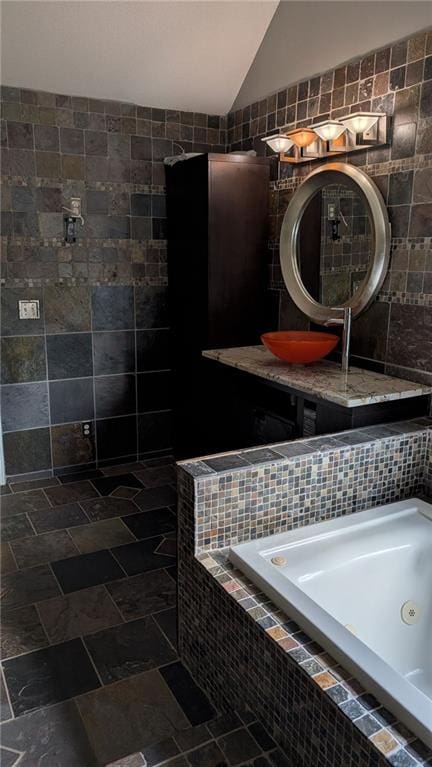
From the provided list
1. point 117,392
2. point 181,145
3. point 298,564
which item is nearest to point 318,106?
point 181,145

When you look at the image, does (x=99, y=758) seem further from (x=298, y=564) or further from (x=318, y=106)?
(x=318, y=106)

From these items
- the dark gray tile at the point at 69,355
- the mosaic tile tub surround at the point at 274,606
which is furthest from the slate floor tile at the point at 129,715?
the dark gray tile at the point at 69,355

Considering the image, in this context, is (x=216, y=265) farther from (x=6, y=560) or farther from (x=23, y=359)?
(x=6, y=560)

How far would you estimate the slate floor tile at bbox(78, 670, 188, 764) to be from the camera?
1.80 meters

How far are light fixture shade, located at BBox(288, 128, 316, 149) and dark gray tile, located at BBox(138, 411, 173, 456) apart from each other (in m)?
1.96

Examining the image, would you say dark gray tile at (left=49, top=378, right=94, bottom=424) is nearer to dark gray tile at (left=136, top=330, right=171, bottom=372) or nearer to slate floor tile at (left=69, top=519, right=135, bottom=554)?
dark gray tile at (left=136, top=330, right=171, bottom=372)

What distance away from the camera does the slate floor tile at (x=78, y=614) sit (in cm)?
230

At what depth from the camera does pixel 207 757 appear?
1.50 metres

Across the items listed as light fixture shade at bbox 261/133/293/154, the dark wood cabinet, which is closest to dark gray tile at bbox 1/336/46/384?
the dark wood cabinet

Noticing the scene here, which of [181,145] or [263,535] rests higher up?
[181,145]

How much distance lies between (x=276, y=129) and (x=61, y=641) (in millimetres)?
2851

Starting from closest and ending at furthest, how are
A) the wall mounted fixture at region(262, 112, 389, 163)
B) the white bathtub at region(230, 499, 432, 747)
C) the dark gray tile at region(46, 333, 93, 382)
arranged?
1. the white bathtub at region(230, 499, 432, 747)
2. the wall mounted fixture at region(262, 112, 389, 163)
3. the dark gray tile at region(46, 333, 93, 382)

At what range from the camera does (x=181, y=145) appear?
3.80 m

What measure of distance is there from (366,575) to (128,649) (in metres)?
0.94
